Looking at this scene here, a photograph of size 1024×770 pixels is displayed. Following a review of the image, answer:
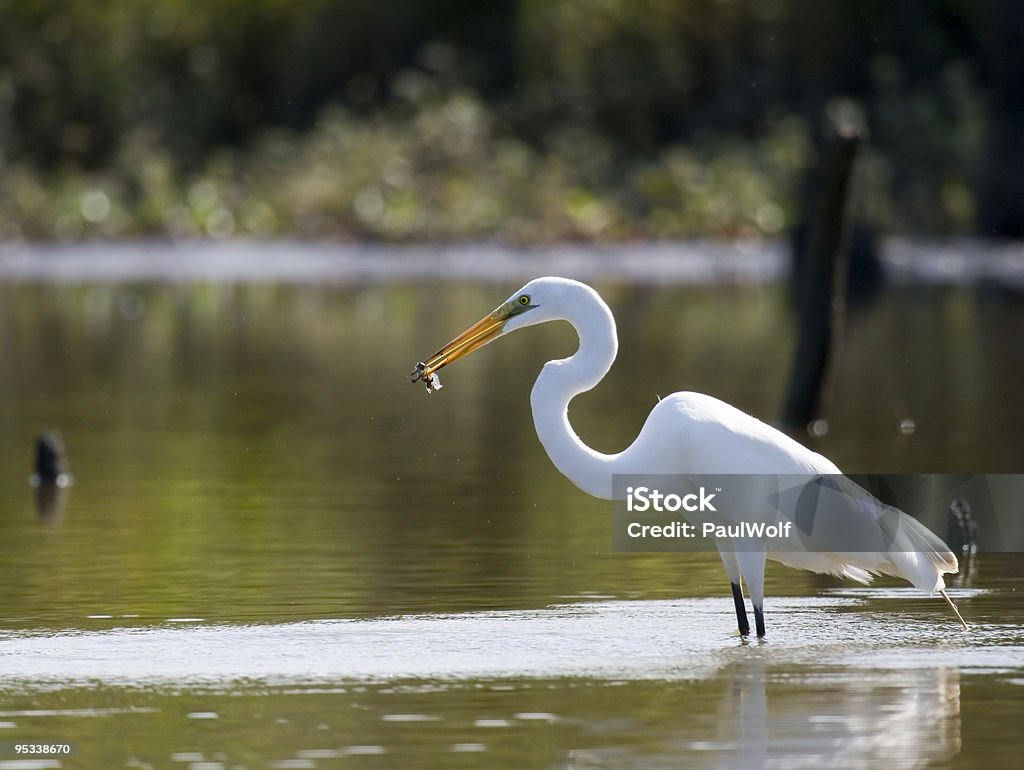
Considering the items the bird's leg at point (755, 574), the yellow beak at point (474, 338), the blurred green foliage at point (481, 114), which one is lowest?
the bird's leg at point (755, 574)

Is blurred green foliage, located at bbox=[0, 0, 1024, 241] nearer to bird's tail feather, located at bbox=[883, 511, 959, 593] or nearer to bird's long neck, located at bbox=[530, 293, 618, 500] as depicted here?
bird's tail feather, located at bbox=[883, 511, 959, 593]

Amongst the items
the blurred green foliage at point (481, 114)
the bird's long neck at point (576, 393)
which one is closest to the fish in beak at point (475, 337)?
the bird's long neck at point (576, 393)

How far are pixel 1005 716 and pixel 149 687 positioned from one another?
3709 mm

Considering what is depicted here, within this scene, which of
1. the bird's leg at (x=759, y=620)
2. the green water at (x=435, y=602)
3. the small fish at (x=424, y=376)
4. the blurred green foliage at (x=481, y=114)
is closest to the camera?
the green water at (x=435, y=602)

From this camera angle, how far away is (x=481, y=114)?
188 feet

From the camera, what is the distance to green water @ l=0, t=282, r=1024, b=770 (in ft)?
30.9

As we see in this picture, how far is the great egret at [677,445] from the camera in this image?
11234 mm

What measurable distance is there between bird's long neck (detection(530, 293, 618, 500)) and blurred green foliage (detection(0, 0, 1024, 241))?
38750mm

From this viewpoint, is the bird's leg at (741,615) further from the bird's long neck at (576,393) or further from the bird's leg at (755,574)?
the bird's long neck at (576,393)

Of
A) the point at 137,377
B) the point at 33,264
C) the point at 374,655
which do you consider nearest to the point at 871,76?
the point at 33,264

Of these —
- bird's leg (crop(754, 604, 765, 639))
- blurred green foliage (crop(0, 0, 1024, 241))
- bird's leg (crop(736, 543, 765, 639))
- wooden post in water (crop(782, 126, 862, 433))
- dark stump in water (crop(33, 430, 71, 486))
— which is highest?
blurred green foliage (crop(0, 0, 1024, 241))

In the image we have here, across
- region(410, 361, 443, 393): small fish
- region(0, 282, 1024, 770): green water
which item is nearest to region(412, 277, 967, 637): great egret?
region(410, 361, 443, 393): small fish

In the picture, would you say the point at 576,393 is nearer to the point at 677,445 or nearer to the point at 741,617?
the point at 677,445

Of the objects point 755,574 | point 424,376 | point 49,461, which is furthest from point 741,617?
point 49,461
